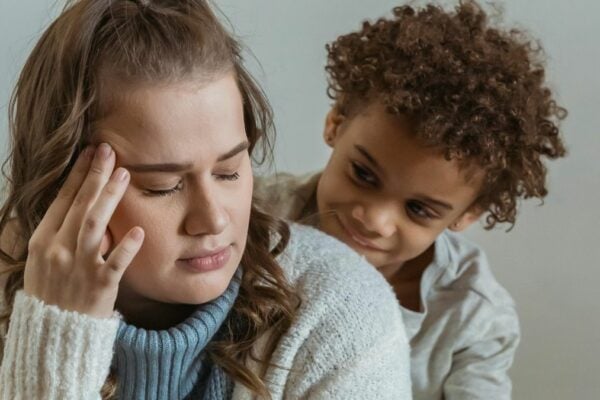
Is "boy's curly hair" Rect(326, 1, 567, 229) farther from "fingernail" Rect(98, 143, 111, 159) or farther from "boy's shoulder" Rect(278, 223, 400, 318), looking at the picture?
"fingernail" Rect(98, 143, 111, 159)

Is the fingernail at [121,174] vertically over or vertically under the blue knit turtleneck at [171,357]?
over

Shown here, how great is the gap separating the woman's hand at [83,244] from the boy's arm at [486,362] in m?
0.60

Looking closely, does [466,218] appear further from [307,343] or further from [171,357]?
[171,357]

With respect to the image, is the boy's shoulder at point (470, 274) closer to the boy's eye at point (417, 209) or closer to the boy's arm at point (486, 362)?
the boy's arm at point (486, 362)

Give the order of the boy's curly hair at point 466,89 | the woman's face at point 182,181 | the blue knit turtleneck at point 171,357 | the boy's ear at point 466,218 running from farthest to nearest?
the boy's ear at point 466,218 < the boy's curly hair at point 466,89 < the blue knit turtleneck at point 171,357 < the woman's face at point 182,181

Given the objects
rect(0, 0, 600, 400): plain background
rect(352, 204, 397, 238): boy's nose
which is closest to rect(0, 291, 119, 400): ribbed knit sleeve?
rect(352, 204, 397, 238): boy's nose

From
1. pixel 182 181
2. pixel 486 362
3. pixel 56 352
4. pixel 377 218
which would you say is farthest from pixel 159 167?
pixel 486 362

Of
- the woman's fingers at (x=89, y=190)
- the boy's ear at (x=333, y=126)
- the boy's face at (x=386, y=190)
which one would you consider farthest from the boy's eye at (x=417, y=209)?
the woman's fingers at (x=89, y=190)

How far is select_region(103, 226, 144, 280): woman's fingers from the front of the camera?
0.72 metres

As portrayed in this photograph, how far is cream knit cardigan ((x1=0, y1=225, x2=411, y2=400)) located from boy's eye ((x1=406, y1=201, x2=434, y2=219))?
16cm

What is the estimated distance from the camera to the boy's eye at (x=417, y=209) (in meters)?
1.06

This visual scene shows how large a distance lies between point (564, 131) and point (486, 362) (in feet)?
1.18

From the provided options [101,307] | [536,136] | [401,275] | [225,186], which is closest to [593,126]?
[536,136]

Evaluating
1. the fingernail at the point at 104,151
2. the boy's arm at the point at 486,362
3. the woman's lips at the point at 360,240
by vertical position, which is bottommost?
the boy's arm at the point at 486,362
